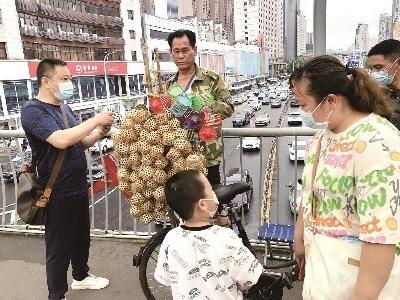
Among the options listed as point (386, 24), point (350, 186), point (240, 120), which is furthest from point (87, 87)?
point (350, 186)

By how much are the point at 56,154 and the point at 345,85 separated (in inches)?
80.1

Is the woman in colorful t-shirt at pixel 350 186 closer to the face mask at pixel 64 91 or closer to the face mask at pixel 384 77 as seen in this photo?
the face mask at pixel 384 77

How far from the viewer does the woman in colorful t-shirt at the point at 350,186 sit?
1.25 m

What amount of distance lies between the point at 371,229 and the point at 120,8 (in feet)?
139

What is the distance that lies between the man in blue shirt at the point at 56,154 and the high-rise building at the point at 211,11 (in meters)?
88.0

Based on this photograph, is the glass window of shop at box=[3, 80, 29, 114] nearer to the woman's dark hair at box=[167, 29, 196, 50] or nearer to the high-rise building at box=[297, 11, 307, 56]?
the high-rise building at box=[297, 11, 307, 56]

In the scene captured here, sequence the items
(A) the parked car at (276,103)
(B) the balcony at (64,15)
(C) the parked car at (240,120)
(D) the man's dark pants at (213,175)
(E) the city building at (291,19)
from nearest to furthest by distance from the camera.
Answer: (D) the man's dark pants at (213,175)
(E) the city building at (291,19)
(B) the balcony at (64,15)
(C) the parked car at (240,120)
(A) the parked car at (276,103)

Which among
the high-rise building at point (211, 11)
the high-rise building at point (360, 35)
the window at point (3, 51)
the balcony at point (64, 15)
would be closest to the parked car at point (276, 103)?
the balcony at point (64, 15)

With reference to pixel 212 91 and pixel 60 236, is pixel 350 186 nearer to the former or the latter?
pixel 212 91

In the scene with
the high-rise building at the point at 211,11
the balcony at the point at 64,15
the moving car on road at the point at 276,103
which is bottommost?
the moving car on road at the point at 276,103

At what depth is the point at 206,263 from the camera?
1803 millimetres

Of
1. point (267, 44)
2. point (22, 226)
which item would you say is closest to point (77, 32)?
point (22, 226)

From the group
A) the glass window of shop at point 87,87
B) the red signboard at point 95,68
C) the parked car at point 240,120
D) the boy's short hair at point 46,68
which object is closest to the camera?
the boy's short hair at point 46,68

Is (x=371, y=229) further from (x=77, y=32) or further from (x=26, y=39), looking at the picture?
(x=77, y=32)
